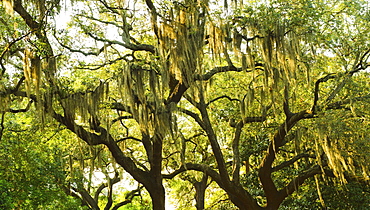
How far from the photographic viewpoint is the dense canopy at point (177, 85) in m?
7.83

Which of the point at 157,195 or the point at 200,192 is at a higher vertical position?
the point at 200,192

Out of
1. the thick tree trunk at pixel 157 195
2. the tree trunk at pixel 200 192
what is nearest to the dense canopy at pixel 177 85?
the thick tree trunk at pixel 157 195

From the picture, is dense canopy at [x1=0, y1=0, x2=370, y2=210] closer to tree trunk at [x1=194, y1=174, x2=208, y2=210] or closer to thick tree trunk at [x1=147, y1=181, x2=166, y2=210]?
thick tree trunk at [x1=147, y1=181, x2=166, y2=210]

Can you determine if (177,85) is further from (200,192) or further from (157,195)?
(200,192)

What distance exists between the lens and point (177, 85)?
938 centimetres

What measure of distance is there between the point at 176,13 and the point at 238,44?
1.48 metres

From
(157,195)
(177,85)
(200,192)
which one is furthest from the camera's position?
(200,192)

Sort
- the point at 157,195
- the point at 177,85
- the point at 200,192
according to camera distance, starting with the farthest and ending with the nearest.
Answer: the point at 200,192 < the point at 157,195 < the point at 177,85

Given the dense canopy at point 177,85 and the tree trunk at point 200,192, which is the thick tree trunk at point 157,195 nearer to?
the dense canopy at point 177,85

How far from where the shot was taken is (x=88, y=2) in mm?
9297

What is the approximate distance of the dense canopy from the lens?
7828 mm

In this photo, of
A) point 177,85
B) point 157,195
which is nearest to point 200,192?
point 157,195

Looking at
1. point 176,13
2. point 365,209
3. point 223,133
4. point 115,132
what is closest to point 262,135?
point 223,133

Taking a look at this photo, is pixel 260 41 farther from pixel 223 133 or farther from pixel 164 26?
pixel 223 133
